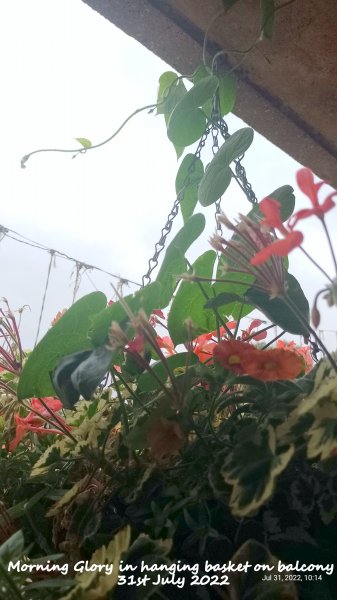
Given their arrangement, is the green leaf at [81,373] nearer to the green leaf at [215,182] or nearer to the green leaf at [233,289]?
the green leaf at [233,289]

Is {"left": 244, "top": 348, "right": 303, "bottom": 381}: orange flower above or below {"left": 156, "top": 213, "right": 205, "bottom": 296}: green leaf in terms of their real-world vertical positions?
below

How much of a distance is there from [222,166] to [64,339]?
25cm

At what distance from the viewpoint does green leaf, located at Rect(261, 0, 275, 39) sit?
0.65 m

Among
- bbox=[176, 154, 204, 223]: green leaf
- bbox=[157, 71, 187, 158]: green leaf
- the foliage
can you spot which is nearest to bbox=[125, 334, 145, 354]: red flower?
the foliage

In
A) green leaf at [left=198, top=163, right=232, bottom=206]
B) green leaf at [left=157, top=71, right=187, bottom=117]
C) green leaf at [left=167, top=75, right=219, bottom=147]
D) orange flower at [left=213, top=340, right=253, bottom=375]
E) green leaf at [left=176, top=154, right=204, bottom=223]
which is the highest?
green leaf at [left=157, top=71, right=187, bottom=117]

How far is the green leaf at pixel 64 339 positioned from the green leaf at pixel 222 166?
185mm

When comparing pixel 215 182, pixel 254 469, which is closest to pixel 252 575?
pixel 254 469

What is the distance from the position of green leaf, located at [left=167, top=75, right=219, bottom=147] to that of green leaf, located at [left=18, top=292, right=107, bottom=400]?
1.19 ft

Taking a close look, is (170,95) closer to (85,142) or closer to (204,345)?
(85,142)

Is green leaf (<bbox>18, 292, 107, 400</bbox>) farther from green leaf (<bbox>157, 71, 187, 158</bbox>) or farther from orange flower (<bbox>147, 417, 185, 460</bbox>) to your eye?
green leaf (<bbox>157, 71, 187, 158</bbox>)

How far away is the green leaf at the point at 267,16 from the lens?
2.14 feet

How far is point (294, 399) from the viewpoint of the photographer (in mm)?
350

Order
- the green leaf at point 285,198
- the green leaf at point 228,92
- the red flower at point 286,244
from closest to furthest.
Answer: the red flower at point 286,244, the green leaf at point 285,198, the green leaf at point 228,92

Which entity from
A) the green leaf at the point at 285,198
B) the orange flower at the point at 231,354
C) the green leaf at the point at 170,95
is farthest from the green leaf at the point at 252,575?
the green leaf at the point at 170,95
